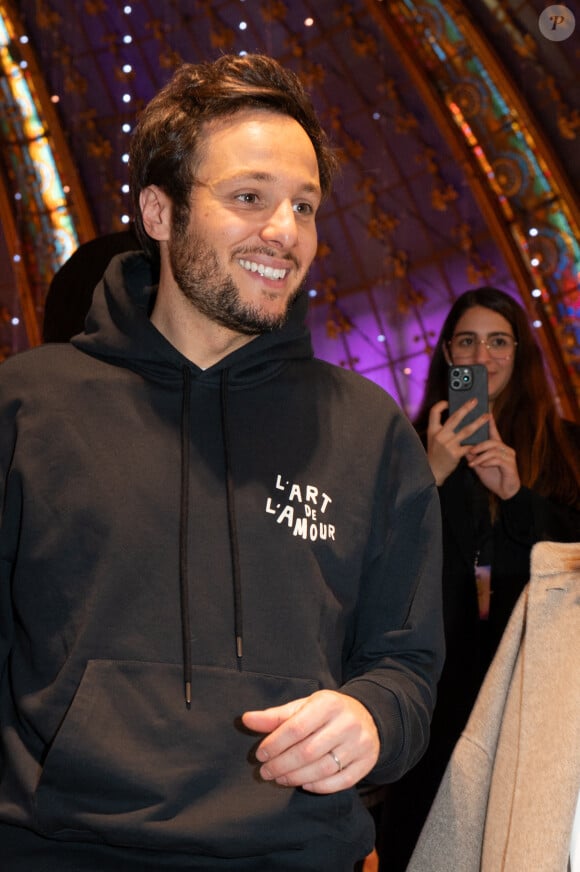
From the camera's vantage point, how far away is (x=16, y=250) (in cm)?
603

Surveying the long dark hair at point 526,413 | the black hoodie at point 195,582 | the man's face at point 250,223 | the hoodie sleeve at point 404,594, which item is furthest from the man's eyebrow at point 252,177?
the long dark hair at point 526,413

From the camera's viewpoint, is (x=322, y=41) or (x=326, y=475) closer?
(x=326, y=475)

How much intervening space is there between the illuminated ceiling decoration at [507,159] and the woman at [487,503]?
2453mm

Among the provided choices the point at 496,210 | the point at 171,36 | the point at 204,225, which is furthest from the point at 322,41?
the point at 204,225

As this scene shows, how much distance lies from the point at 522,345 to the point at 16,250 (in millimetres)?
3738

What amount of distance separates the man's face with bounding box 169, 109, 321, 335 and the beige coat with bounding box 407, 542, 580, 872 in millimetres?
530

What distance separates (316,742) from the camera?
1250 mm

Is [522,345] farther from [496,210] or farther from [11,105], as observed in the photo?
[11,105]

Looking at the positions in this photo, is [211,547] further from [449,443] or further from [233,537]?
[449,443]

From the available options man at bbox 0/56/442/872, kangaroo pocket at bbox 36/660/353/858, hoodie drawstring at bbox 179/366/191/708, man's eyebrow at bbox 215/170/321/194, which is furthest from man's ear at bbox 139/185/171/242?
kangaroo pocket at bbox 36/660/353/858

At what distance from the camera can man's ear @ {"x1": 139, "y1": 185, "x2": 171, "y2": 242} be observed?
172 centimetres

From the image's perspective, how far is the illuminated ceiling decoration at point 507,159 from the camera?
5.37 m

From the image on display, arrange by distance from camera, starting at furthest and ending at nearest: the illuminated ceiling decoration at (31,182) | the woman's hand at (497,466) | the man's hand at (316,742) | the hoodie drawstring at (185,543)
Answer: the illuminated ceiling decoration at (31,182), the woman's hand at (497,466), the hoodie drawstring at (185,543), the man's hand at (316,742)

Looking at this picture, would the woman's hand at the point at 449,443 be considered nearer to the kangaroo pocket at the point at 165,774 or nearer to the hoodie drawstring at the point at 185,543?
the hoodie drawstring at the point at 185,543
